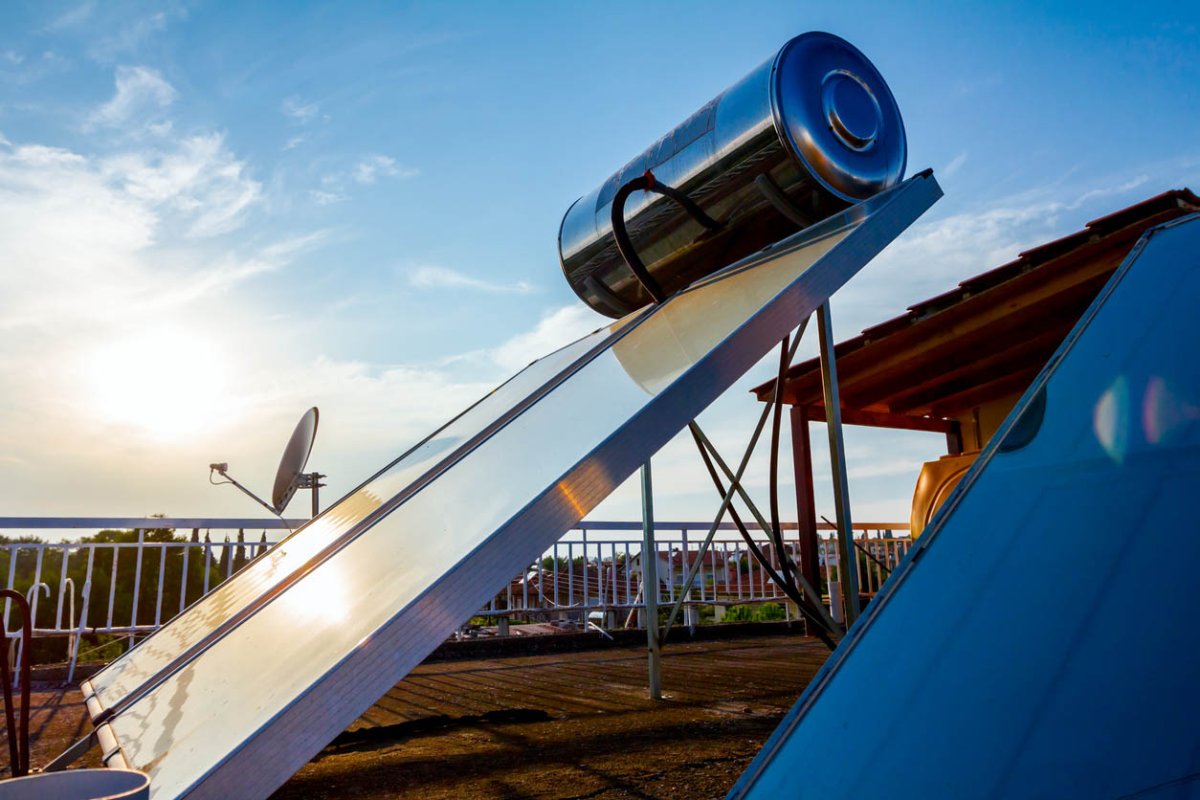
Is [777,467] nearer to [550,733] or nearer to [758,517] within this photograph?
[758,517]

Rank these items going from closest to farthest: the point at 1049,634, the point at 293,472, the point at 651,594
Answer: the point at 1049,634
the point at 651,594
the point at 293,472

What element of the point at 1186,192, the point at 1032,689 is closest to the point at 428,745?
the point at 1032,689

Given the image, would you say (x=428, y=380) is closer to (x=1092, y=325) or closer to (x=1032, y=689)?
(x=1092, y=325)

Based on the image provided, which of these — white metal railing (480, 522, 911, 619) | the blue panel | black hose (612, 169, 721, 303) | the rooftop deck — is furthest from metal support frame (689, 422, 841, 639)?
white metal railing (480, 522, 911, 619)

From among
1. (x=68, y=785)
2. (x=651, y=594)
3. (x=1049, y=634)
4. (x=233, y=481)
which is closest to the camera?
(x=1049, y=634)

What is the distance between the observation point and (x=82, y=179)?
6.29 meters

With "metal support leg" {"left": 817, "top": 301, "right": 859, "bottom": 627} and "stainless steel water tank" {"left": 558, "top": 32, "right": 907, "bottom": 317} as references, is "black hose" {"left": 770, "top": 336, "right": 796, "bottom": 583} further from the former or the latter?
"stainless steel water tank" {"left": 558, "top": 32, "right": 907, "bottom": 317}

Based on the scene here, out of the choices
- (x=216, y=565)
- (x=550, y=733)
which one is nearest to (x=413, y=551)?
(x=550, y=733)

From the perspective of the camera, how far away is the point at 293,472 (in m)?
6.36

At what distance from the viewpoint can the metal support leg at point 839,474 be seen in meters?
2.58

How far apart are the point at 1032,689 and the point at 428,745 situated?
2.53 m

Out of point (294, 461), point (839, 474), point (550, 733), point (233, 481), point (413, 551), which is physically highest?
point (294, 461)

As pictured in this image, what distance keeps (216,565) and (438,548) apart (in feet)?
21.0

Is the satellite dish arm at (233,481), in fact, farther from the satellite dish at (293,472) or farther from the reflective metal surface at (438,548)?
the reflective metal surface at (438,548)
